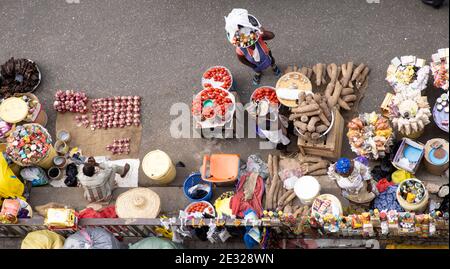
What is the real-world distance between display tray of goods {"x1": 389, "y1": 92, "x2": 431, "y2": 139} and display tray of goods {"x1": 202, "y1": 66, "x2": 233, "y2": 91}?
255 centimetres

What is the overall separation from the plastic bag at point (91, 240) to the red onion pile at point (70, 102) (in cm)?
249

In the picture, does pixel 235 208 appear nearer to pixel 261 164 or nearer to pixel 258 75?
pixel 261 164

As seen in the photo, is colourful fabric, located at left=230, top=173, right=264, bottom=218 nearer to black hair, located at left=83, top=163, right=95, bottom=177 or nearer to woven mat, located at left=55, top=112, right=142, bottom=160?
woven mat, located at left=55, top=112, right=142, bottom=160

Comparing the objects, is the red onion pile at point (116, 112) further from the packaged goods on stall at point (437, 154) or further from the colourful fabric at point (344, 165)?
the packaged goods on stall at point (437, 154)

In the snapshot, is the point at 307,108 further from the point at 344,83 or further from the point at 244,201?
the point at 244,201

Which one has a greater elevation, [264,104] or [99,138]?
[264,104]

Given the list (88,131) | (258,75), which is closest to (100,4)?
(88,131)

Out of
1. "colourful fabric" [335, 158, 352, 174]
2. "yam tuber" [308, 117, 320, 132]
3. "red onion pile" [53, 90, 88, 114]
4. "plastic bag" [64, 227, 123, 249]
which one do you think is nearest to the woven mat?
"red onion pile" [53, 90, 88, 114]

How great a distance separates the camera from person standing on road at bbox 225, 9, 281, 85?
1046cm

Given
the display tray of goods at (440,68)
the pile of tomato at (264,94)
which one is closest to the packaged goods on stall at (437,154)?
the display tray of goods at (440,68)

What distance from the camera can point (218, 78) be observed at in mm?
11328

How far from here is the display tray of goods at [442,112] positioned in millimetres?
10203

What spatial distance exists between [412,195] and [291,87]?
2456mm

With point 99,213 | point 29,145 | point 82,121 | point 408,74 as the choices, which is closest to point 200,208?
point 99,213
